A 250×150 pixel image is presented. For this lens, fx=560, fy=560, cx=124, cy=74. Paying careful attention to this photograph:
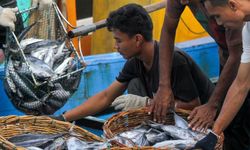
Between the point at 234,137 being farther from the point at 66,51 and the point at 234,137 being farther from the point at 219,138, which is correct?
the point at 66,51

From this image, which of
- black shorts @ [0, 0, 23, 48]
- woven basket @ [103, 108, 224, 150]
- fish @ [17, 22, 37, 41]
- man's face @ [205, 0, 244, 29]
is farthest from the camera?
black shorts @ [0, 0, 23, 48]

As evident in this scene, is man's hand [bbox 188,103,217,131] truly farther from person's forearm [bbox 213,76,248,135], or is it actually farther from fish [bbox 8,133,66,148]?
A: fish [bbox 8,133,66,148]

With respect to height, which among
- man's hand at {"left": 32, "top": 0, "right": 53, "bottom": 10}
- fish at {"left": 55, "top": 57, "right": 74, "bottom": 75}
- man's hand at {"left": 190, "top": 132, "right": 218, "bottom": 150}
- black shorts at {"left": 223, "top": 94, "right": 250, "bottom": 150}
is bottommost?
black shorts at {"left": 223, "top": 94, "right": 250, "bottom": 150}

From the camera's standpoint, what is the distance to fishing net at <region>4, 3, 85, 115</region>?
12.9 ft

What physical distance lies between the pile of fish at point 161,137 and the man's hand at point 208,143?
75 mm

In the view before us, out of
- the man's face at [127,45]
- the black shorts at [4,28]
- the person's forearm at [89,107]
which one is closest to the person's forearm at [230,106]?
the man's face at [127,45]

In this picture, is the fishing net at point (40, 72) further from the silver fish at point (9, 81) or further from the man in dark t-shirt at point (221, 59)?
the man in dark t-shirt at point (221, 59)

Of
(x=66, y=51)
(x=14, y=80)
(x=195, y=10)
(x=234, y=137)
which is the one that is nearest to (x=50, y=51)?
(x=66, y=51)

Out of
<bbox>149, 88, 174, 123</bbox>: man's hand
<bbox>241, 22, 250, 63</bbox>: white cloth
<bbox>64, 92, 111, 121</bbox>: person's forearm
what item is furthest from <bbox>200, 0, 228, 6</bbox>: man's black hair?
<bbox>64, 92, 111, 121</bbox>: person's forearm

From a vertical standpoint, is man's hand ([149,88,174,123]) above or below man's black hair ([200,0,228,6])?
below

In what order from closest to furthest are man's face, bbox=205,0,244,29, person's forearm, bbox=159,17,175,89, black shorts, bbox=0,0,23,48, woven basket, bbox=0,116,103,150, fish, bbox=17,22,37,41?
man's face, bbox=205,0,244,29 → woven basket, bbox=0,116,103,150 → person's forearm, bbox=159,17,175,89 → fish, bbox=17,22,37,41 → black shorts, bbox=0,0,23,48

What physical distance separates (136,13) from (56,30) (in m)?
0.88

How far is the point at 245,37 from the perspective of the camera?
3.34 metres

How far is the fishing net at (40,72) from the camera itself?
12.9ft
